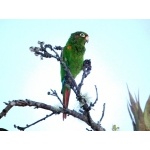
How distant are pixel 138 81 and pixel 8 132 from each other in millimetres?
971

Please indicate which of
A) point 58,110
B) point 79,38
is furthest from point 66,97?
point 79,38

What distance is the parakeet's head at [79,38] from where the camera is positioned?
7.17ft

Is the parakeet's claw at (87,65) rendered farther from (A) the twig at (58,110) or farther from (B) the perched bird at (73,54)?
(A) the twig at (58,110)

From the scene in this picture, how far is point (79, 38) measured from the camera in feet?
7.18

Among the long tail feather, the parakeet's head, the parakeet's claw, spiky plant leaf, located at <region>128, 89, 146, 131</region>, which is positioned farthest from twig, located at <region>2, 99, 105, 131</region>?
the parakeet's head

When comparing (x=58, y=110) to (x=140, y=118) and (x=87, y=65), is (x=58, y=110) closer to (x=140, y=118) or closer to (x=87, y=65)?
(x=87, y=65)

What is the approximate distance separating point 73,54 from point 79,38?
123 mm

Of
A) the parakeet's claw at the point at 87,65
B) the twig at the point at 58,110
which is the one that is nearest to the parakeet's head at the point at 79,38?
the parakeet's claw at the point at 87,65

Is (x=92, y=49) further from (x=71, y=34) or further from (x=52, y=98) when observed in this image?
(x=52, y=98)

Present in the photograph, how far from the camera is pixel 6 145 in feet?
6.62

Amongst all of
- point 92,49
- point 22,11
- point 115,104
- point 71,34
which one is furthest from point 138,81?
point 22,11

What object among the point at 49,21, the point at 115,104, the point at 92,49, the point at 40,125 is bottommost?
the point at 40,125

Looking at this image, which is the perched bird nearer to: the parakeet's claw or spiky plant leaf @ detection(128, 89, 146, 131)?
the parakeet's claw

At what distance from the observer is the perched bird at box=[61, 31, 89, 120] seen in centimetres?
218
